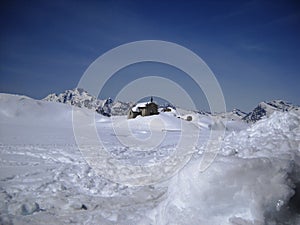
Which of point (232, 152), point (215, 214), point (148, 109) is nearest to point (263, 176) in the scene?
point (215, 214)

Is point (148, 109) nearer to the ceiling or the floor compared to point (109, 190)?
nearer to the ceiling

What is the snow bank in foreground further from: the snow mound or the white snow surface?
the snow mound

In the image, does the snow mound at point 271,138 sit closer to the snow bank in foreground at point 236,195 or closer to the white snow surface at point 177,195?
the white snow surface at point 177,195

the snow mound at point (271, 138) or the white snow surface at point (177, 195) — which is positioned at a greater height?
the snow mound at point (271, 138)

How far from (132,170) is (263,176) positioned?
425cm

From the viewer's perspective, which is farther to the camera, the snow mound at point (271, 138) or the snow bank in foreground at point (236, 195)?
the snow mound at point (271, 138)

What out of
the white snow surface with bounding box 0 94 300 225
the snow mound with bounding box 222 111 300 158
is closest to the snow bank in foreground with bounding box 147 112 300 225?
the white snow surface with bounding box 0 94 300 225

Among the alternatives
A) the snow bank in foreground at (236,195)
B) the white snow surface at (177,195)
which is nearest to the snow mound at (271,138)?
the white snow surface at (177,195)

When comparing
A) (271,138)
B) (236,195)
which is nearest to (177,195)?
(236,195)

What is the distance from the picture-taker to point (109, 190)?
524cm

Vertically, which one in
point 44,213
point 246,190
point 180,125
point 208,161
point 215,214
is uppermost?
point 180,125

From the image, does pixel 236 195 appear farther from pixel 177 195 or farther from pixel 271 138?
pixel 271 138

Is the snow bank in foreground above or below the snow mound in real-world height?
below

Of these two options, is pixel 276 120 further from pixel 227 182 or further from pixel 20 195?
pixel 20 195
